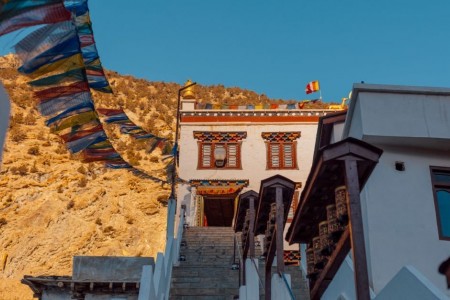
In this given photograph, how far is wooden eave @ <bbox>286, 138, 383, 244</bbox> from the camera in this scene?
7.05 meters

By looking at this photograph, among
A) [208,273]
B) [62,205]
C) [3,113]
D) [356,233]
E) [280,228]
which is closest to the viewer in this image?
[3,113]

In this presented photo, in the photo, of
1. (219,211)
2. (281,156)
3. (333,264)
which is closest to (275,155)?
(281,156)

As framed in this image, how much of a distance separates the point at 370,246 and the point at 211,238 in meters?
10.4

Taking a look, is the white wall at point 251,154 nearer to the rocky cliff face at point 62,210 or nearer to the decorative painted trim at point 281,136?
the decorative painted trim at point 281,136

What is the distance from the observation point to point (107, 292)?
50.5ft

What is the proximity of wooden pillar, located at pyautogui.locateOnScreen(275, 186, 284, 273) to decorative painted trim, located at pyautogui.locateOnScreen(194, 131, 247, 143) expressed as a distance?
48.8 feet

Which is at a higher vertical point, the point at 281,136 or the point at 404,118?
the point at 281,136

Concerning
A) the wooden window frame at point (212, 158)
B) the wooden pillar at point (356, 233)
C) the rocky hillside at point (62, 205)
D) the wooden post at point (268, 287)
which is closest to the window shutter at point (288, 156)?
the wooden window frame at point (212, 158)

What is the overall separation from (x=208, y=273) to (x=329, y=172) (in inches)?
340

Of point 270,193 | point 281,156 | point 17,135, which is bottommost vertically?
point 270,193

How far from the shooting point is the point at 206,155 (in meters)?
26.3

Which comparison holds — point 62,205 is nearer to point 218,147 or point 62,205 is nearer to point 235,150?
point 218,147

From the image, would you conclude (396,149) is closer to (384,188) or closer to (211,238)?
(384,188)

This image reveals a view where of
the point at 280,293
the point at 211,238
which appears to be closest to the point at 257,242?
the point at 211,238
